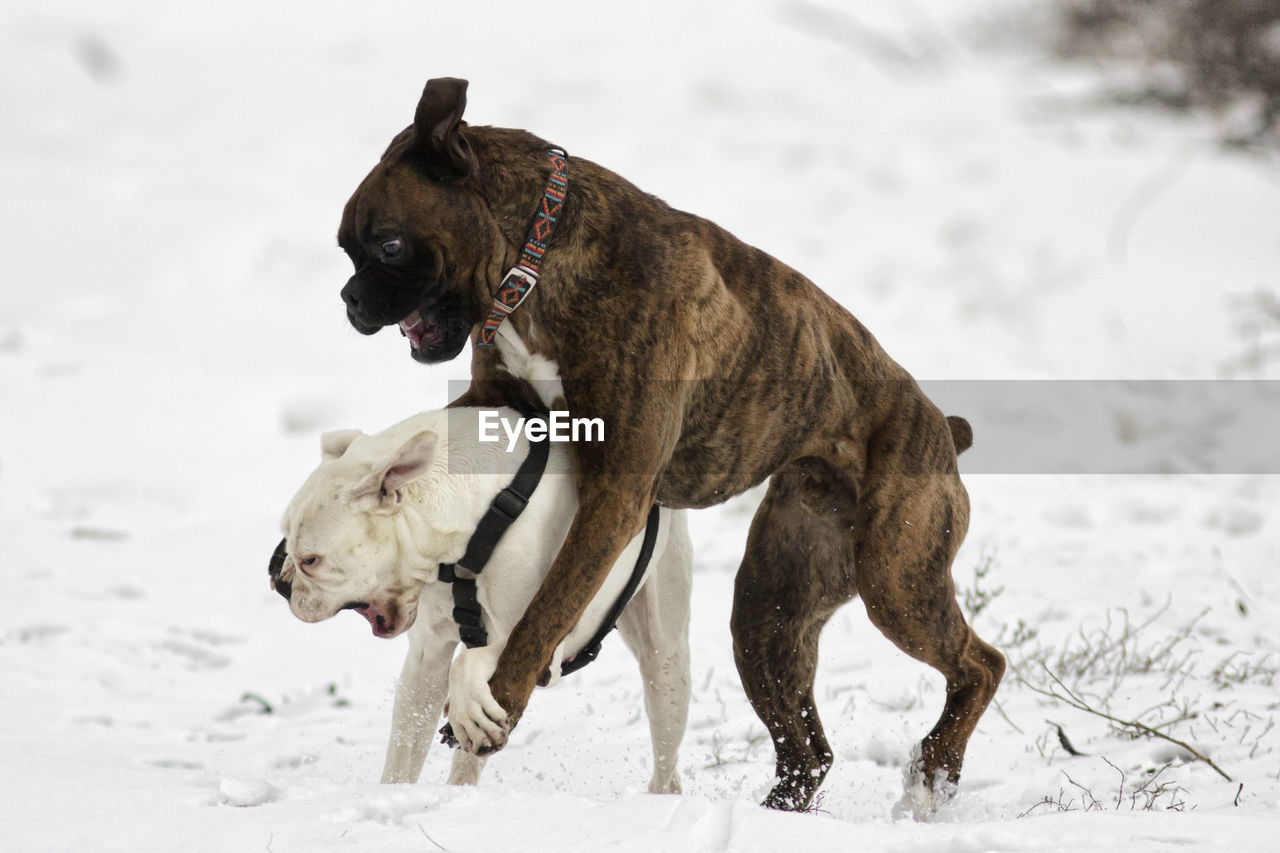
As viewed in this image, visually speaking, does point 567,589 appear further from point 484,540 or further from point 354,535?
point 354,535

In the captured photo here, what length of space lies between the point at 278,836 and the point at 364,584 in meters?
0.76

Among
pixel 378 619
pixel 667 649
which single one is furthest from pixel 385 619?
pixel 667 649

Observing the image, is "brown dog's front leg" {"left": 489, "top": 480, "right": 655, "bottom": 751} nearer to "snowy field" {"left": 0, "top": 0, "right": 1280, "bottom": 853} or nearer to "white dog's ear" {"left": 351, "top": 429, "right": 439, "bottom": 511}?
"snowy field" {"left": 0, "top": 0, "right": 1280, "bottom": 853}

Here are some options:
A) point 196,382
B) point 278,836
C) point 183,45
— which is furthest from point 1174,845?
point 183,45

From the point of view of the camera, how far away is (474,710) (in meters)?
2.71

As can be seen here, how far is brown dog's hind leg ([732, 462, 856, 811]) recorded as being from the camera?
143 inches

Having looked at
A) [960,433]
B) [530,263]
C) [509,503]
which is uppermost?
[530,263]

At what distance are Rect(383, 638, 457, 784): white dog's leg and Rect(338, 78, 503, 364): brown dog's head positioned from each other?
0.91 m

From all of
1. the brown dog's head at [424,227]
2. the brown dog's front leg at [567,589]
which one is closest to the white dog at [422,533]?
the brown dog's front leg at [567,589]

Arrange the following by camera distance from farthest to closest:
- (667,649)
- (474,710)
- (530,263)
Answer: (667,649)
(530,263)
(474,710)

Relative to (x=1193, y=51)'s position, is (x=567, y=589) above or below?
below

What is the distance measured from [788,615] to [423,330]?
1367 mm

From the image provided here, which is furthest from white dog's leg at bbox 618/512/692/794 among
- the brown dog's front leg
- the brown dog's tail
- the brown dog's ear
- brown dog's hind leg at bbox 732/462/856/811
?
the brown dog's ear

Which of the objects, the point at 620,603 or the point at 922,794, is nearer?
the point at 620,603
